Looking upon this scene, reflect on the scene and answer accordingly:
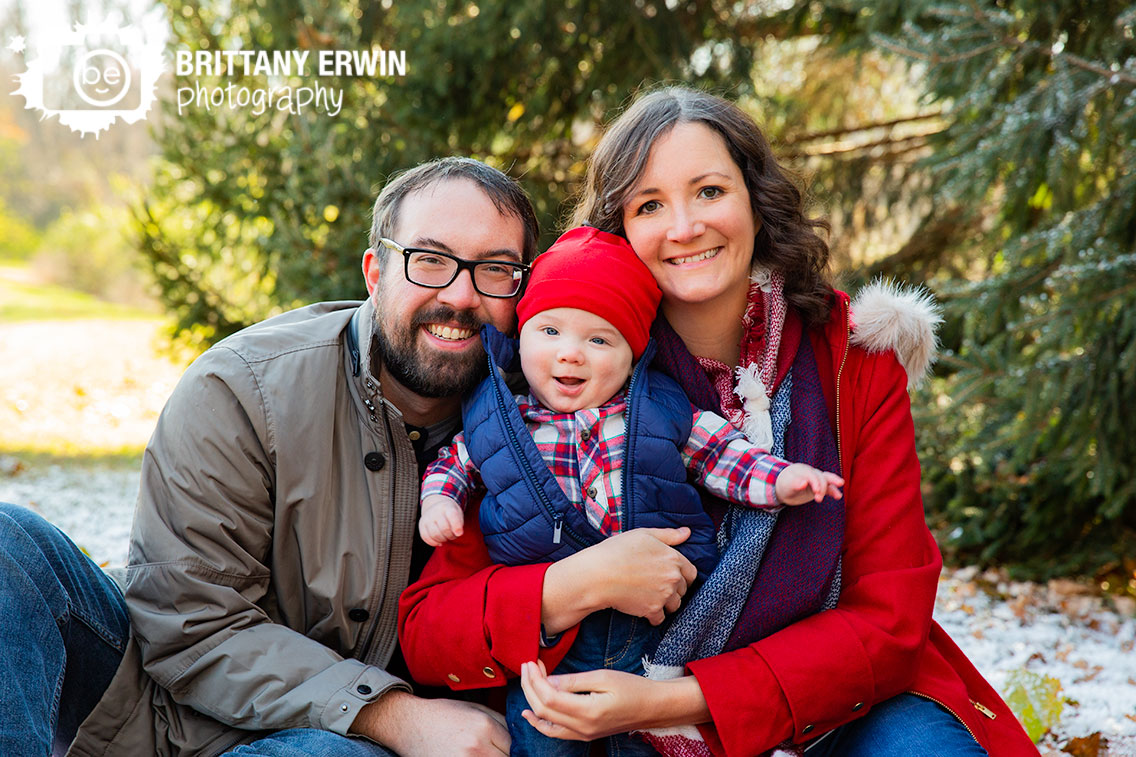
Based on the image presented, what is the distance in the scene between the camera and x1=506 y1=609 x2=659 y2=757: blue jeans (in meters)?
2.06

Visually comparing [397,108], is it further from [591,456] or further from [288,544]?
[591,456]

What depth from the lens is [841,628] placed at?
203 centimetres

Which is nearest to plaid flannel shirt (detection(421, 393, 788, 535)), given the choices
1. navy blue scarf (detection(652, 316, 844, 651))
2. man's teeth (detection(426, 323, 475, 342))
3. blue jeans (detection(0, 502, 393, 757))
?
navy blue scarf (detection(652, 316, 844, 651))

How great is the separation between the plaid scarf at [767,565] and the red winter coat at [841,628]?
53 millimetres

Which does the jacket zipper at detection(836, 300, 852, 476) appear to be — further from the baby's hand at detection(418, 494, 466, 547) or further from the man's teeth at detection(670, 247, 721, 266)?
the baby's hand at detection(418, 494, 466, 547)

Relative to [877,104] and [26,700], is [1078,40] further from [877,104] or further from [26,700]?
[26,700]

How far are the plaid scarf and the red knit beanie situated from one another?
20 centimetres

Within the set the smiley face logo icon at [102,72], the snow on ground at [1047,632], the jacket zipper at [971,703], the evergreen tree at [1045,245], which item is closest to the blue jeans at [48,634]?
the jacket zipper at [971,703]

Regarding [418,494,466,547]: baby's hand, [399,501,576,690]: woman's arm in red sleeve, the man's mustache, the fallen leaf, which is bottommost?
the fallen leaf

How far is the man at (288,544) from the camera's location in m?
2.05

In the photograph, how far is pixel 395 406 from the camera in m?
2.37

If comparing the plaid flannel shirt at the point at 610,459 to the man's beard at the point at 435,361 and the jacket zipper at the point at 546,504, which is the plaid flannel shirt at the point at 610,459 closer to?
the jacket zipper at the point at 546,504

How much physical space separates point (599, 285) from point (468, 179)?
0.56 meters

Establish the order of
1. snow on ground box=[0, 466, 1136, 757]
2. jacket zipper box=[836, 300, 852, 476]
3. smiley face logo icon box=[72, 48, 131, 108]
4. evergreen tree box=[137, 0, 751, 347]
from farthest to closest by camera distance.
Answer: smiley face logo icon box=[72, 48, 131, 108] → evergreen tree box=[137, 0, 751, 347] → snow on ground box=[0, 466, 1136, 757] → jacket zipper box=[836, 300, 852, 476]
